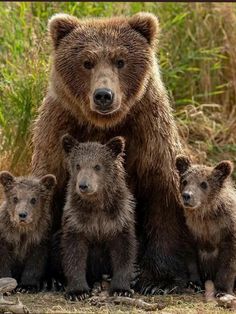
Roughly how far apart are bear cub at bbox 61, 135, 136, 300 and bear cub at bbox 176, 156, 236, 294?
19.4 inches

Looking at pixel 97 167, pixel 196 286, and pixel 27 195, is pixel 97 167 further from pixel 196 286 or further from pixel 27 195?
pixel 196 286

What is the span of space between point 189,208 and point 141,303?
90cm

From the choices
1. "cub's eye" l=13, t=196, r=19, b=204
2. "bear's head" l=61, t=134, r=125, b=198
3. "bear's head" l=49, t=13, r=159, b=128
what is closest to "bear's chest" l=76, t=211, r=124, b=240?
"bear's head" l=61, t=134, r=125, b=198

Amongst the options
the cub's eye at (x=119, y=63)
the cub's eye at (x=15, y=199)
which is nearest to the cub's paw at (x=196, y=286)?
the cub's eye at (x=15, y=199)

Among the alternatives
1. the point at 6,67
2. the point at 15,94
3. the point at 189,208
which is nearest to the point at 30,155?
the point at 15,94

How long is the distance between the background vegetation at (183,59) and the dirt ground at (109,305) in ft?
8.55

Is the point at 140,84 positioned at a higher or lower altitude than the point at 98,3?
lower

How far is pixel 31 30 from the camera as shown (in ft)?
37.5

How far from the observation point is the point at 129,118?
342 inches

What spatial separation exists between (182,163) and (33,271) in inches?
57.6

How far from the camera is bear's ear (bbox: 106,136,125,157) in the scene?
8359mm

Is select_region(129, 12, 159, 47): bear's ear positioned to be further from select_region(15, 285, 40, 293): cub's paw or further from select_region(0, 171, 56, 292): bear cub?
select_region(15, 285, 40, 293): cub's paw

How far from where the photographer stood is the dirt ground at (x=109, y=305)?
304 inches

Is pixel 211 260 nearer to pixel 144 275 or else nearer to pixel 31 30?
pixel 144 275
